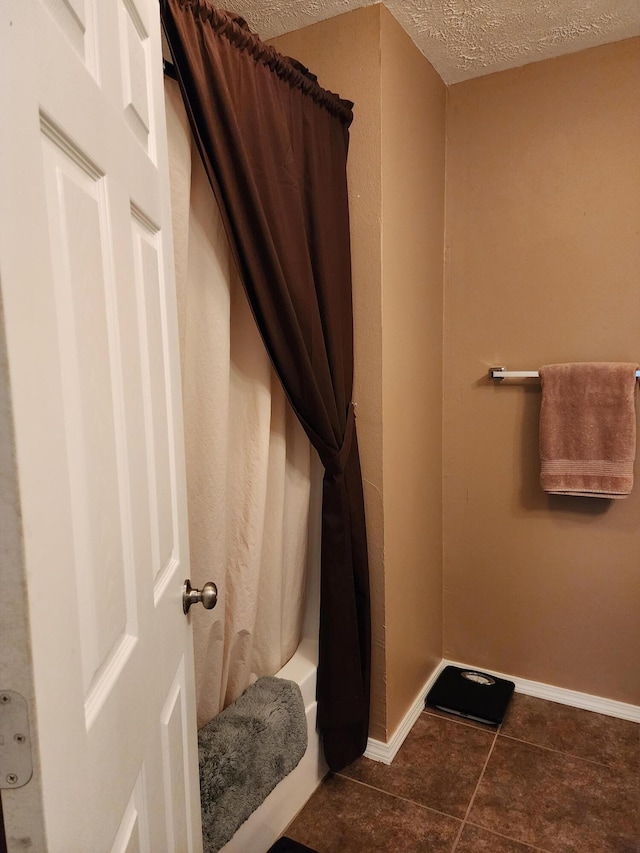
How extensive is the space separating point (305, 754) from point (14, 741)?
1.51 meters

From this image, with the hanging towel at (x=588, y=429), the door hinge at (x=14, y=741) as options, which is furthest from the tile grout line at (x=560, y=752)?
the door hinge at (x=14, y=741)

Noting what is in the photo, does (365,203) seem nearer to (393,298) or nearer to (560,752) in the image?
(393,298)

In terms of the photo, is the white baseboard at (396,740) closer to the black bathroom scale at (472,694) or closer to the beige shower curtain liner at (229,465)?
the black bathroom scale at (472,694)

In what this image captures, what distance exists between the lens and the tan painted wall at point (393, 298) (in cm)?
176

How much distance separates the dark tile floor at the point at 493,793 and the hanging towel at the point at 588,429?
86cm

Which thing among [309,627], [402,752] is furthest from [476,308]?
[402,752]

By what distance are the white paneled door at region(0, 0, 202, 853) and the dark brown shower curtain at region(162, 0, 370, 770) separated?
1.09ft

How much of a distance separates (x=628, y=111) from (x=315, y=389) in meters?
1.44

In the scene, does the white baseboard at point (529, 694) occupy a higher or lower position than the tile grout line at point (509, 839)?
higher

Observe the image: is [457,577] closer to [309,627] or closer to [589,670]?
[589,670]

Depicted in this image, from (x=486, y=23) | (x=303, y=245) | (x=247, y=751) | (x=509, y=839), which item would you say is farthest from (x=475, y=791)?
(x=486, y=23)

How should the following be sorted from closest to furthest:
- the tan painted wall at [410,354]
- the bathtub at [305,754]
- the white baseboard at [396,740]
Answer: the bathtub at [305,754], the tan painted wall at [410,354], the white baseboard at [396,740]

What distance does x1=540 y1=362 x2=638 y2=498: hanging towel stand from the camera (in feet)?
6.47

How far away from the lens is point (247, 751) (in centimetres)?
142
